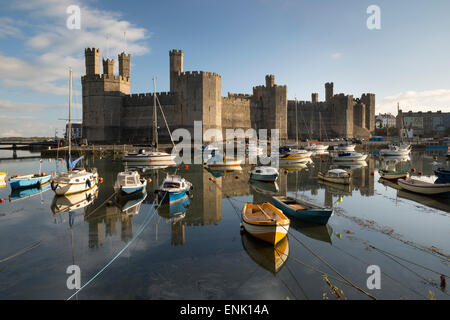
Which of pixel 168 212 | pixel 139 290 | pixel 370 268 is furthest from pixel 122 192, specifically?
pixel 370 268

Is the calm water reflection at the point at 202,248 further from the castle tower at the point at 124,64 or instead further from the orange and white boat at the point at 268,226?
the castle tower at the point at 124,64

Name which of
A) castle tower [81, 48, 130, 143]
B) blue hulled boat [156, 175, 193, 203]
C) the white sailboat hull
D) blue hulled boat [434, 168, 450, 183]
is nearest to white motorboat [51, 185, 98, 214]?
the white sailboat hull

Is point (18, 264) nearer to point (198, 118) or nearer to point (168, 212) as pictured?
point (168, 212)

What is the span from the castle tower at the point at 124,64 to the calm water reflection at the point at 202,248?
126 feet

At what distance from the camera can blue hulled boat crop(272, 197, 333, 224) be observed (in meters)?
10.8

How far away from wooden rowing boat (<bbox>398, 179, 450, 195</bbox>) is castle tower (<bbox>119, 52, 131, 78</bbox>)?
147 ft

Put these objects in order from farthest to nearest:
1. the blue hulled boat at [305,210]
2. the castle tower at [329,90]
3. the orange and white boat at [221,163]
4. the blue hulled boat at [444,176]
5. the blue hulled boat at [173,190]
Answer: the castle tower at [329,90], the orange and white boat at [221,163], the blue hulled boat at [444,176], the blue hulled boat at [173,190], the blue hulled boat at [305,210]

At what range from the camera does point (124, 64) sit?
1943 inches

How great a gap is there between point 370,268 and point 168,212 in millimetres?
8063

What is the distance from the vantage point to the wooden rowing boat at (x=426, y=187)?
15718 millimetres

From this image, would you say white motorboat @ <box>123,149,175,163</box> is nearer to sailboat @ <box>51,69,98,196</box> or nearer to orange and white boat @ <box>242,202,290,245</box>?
sailboat @ <box>51,69,98,196</box>

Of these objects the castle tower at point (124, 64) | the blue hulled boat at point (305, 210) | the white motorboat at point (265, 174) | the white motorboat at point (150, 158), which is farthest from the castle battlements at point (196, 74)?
the blue hulled boat at point (305, 210)

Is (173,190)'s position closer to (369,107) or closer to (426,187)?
(426,187)

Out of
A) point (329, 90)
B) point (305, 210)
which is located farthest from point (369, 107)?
point (305, 210)
